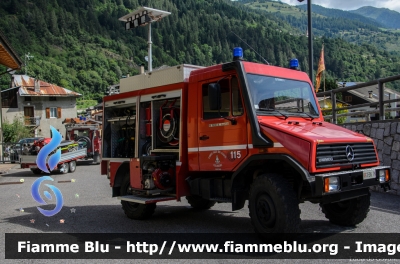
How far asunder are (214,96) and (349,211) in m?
2.91

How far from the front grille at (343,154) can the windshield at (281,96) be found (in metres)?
1.12

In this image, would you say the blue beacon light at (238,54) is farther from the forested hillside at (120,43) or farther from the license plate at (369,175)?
the forested hillside at (120,43)

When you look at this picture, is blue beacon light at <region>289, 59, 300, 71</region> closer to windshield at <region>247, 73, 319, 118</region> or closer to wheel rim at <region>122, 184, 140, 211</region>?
windshield at <region>247, 73, 319, 118</region>

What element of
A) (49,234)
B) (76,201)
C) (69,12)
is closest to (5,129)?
(76,201)

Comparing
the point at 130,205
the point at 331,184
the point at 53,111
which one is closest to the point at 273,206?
the point at 331,184

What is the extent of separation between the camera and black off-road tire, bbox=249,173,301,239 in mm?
5785

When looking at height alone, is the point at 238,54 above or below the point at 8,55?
below

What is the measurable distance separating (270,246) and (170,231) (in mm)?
2081

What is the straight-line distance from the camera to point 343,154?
6.04m

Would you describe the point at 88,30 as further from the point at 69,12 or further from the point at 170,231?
the point at 170,231

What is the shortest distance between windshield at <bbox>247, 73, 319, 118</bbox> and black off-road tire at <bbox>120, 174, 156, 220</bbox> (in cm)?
316

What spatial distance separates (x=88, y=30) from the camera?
173125 millimetres

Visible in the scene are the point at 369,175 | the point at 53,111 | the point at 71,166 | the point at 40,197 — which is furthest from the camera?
Answer: the point at 53,111

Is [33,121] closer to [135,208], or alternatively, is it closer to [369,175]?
[135,208]
